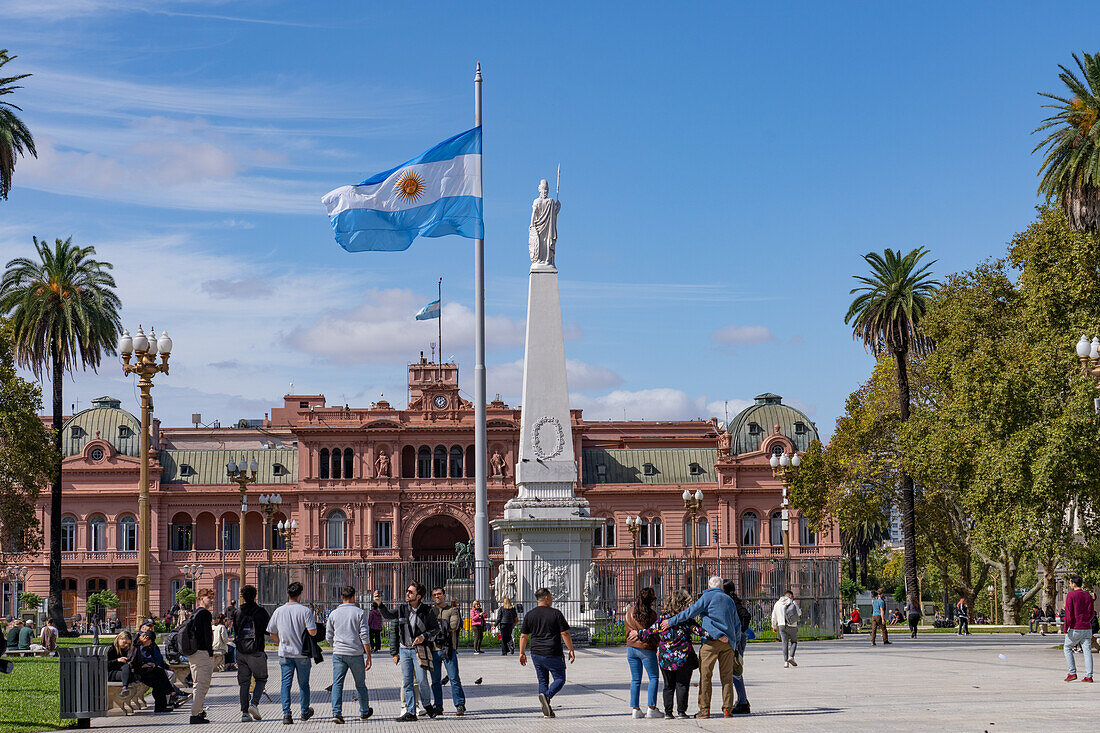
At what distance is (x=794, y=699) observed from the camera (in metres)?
17.5

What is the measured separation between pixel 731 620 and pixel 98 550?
7408cm

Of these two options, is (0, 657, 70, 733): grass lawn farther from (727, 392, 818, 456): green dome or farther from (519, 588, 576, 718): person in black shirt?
(727, 392, 818, 456): green dome

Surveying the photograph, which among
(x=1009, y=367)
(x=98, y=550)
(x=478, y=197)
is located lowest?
(x=98, y=550)

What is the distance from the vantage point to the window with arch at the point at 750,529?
83.8 metres

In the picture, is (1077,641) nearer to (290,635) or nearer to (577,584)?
(290,635)

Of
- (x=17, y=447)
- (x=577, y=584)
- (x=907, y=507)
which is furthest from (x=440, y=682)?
(x=907, y=507)

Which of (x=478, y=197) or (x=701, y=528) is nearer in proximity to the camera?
(x=478, y=197)

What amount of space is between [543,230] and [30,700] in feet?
57.0

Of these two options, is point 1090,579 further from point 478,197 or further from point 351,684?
point 351,684

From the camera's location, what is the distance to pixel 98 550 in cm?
8281

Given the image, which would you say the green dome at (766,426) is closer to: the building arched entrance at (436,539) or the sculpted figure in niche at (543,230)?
the building arched entrance at (436,539)

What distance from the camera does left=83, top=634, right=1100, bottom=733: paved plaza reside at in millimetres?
14703

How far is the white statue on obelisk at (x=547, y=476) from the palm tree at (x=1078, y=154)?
46.4 ft

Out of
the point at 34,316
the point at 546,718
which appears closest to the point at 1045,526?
the point at 546,718
